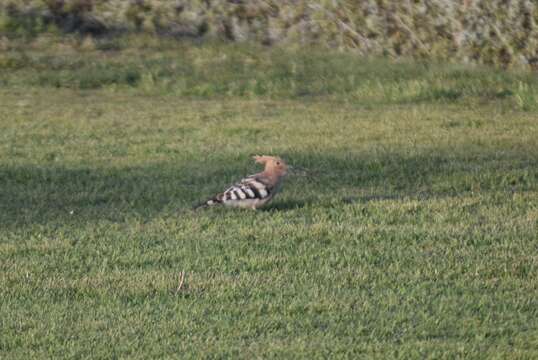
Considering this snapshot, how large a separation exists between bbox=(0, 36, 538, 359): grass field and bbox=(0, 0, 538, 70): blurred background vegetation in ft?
3.22

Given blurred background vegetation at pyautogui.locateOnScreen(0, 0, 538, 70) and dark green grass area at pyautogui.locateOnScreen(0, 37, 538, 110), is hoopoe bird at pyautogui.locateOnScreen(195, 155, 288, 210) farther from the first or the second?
dark green grass area at pyautogui.locateOnScreen(0, 37, 538, 110)

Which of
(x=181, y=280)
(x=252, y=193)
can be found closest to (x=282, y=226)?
(x=252, y=193)

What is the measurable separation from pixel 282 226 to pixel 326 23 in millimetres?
5858

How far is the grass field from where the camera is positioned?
5.84 metres

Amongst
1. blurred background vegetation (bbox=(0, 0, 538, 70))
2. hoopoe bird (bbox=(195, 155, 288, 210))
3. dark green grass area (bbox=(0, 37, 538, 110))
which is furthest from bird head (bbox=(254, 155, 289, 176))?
dark green grass area (bbox=(0, 37, 538, 110))

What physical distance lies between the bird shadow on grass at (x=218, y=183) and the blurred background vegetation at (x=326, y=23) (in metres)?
1.13

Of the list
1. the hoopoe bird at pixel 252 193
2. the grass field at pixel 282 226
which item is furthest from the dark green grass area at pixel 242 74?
the hoopoe bird at pixel 252 193

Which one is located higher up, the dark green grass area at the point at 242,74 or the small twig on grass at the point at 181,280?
the small twig on grass at the point at 181,280

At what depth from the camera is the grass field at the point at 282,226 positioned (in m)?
5.84

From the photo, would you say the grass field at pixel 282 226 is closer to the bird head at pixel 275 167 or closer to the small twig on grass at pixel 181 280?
the small twig on grass at pixel 181 280

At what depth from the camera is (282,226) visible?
8328 millimetres


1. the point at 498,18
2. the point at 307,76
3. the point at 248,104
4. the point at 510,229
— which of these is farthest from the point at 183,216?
the point at 307,76

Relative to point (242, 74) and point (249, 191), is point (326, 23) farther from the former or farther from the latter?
point (249, 191)

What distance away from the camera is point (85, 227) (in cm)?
838
